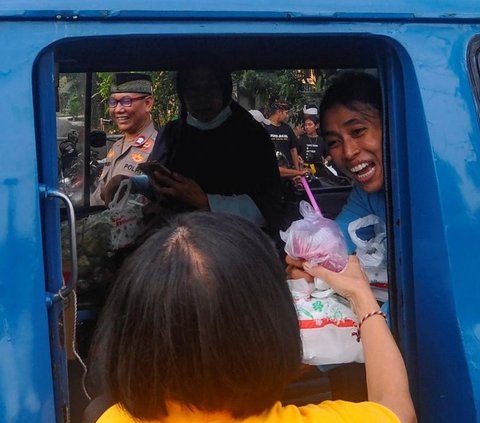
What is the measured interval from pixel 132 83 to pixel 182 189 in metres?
1.76

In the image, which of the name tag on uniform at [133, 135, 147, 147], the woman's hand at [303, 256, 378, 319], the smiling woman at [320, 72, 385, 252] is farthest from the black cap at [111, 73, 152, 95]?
the woman's hand at [303, 256, 378, 319]

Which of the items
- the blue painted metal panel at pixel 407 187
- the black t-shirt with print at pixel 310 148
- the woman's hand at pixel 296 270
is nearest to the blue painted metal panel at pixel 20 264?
the blue painted metal panel at pixel 407 187

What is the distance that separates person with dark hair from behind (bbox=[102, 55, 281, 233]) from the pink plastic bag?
827 millimetres

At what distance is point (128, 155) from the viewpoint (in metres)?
4.26

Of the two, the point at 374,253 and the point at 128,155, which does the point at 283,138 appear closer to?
the point at 128,155

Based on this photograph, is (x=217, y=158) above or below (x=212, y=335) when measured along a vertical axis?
below

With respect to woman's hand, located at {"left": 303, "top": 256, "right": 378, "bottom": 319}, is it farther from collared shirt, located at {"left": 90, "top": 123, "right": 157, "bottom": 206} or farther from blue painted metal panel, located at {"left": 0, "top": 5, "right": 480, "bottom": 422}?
collared shirt, located at {"left": 90, "top": 123, "right": 157, "bottom": 206}

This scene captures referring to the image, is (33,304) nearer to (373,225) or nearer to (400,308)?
(400,308)

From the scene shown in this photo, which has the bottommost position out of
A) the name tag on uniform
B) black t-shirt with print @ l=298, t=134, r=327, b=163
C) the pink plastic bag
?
black t-shirt with print @ l=298, t=134, r=327, b=163

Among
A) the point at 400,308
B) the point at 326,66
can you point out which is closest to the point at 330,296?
the point at 400,308

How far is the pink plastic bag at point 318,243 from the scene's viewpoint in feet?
5.70

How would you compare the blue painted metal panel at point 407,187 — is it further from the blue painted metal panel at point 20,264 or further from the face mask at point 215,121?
the face mask at point 215,121

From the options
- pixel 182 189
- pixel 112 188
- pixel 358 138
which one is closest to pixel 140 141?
pixel 112 188

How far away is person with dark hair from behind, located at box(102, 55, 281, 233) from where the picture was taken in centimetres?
267
